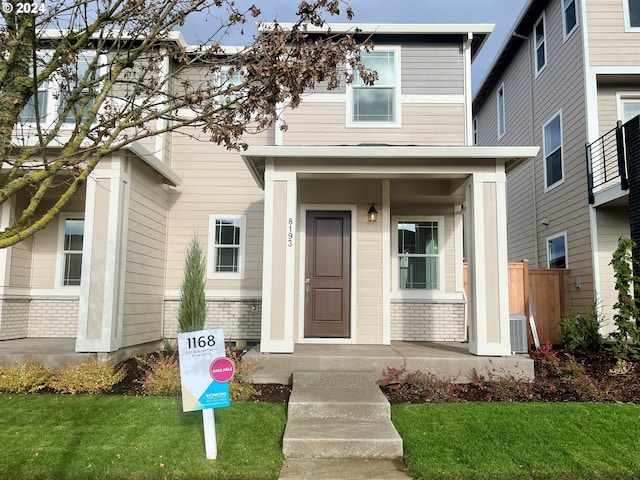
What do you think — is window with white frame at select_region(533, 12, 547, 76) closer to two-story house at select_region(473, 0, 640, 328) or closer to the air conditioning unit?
two-story house at select_region(473, 0, 640, 328)

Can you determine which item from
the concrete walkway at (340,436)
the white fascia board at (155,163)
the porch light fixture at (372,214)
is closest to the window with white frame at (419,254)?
the porch light fixture at (372,214)

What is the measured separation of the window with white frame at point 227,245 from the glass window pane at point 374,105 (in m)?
3.07

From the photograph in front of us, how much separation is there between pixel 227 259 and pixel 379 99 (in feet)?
14.1

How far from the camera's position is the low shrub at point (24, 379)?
5.61 m


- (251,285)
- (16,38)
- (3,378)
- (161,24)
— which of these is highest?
(161,24)

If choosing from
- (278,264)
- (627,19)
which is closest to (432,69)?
(627,19)

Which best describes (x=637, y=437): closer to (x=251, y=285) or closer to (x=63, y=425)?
(x=63, y=425)

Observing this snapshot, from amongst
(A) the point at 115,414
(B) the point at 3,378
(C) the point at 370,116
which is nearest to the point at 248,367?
(A) the point at 115,414

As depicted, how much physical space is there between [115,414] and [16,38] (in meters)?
3.61

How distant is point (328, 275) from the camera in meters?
7.88

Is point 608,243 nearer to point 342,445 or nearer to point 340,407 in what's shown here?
point 340,407

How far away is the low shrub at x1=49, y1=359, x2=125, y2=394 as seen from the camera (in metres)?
5.63

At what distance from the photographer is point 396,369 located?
240 inches

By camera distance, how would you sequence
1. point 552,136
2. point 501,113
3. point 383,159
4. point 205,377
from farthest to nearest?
point 501,113 → point 552,136 → point 383,159 → point 205,377
